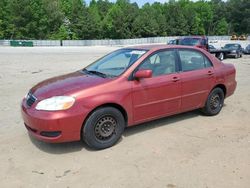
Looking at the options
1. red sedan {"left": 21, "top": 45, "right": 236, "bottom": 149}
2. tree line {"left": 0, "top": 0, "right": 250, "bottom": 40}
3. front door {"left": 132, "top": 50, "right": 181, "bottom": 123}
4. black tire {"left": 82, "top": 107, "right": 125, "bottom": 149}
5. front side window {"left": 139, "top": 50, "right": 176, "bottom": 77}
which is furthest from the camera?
tree line {"left": 0, "top": 0, "right": 250, "bottom": 40}

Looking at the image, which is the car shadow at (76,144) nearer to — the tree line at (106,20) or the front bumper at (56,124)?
the front bumper at (56,124)

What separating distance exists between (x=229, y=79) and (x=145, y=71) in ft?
8.75

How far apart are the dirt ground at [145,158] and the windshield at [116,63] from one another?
1.15m

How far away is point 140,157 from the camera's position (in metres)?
4.39

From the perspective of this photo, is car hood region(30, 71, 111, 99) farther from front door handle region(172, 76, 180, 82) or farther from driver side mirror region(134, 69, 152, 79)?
front door handle region(172, 76, 180, 82)

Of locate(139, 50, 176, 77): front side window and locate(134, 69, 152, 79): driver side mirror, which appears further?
locate(139, 50, 176, 77): front side window

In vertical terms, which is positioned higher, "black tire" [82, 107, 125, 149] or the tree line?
the tree line

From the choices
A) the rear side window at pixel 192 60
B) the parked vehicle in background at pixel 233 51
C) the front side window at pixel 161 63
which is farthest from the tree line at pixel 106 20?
the front side window at pixel 161 63

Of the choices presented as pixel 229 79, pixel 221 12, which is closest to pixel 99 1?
pixel 221 12

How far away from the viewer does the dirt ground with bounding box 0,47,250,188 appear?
3.75 m

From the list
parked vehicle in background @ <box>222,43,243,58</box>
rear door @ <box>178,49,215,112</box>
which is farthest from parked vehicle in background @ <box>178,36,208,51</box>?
rear door @ <box>178,49,215,112</box>

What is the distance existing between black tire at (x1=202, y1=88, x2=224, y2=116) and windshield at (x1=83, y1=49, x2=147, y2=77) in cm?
194

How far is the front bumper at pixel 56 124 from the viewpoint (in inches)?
167

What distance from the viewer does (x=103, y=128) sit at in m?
4.67
